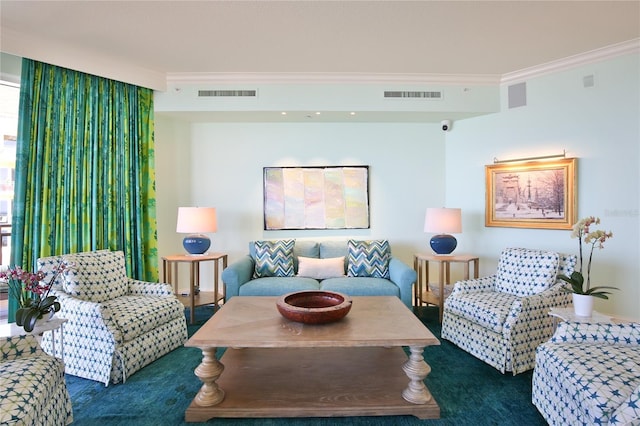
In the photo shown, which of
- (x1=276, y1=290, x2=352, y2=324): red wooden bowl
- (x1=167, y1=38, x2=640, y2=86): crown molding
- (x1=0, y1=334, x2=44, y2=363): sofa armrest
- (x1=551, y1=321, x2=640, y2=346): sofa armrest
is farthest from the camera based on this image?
(x1=167, y1=38, x2=640, y2=86): crown molding

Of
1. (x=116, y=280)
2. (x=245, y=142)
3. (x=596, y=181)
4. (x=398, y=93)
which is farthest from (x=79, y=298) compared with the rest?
(x=596, y=181)

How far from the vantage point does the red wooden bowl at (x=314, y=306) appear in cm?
214

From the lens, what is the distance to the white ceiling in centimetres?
258

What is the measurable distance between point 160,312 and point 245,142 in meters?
2.44

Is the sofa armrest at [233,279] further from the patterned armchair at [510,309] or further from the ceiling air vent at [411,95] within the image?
the ceiling air vent at [411,95]

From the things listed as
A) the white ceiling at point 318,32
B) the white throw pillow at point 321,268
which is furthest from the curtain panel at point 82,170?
the white throw pillow at point 321,268

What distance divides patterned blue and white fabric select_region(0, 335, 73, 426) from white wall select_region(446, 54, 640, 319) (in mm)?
4246

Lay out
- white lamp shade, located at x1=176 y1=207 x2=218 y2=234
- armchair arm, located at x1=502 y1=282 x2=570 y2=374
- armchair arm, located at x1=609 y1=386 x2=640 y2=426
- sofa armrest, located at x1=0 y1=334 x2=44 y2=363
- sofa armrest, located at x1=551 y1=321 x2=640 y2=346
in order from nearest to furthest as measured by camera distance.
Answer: armchair arm, located at x1=609 y1=386 x2=640 y2=426, sofa armrest, located at x1=0 y1=334 x2=44 y2=363, sofa armrest, located at x1=551 y1=321 x2=640 y2=346, armchair arm, located at x1=502 y1=282 x2=570 y2=374, white lamp shade, located at x1=176 y1=207 x2=218 y2=234

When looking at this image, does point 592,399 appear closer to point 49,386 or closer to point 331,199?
point 49,386

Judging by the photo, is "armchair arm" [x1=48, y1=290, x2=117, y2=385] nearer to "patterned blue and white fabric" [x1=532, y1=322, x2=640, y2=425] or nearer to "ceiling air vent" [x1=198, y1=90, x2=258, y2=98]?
"ceiling air vent" [x1=198, y1=90, x2=258, y2=98]

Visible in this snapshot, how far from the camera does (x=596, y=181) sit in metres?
3.43

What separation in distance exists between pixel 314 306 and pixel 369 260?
1432 millimetres

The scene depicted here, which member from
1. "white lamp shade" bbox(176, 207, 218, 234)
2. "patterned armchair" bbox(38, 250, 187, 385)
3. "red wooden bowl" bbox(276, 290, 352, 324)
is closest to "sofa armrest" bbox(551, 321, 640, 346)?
"red wooden bowl" bbox(276, 290, 352, 324)

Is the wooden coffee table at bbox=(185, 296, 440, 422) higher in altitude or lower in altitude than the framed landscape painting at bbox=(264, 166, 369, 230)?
lower
